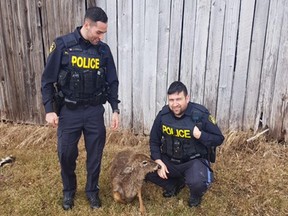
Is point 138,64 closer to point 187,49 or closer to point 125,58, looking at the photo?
point 125,58

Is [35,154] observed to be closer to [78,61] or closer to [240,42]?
[78,61]

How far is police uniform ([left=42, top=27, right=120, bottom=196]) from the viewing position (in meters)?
3.35

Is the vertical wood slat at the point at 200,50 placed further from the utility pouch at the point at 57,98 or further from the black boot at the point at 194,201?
the utility pouch at the point at 57,98

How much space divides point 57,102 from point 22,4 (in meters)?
2.37

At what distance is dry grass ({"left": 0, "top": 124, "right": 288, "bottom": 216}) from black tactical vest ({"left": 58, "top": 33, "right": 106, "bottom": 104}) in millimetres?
1311

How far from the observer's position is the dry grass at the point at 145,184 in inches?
150

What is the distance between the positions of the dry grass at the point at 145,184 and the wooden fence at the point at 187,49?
382mm

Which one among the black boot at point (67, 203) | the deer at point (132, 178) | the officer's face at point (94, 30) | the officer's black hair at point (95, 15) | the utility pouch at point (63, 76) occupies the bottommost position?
the black boot at point (67, 203)

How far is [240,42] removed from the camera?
464 centimetres

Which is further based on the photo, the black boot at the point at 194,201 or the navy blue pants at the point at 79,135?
the black boot at the point at 194,201

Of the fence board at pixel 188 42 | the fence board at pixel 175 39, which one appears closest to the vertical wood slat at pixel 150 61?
the fence board at pixel 175 39

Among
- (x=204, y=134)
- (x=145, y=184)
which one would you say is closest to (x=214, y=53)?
(x=204, y=134)

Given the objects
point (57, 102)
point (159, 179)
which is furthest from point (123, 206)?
point (57, 102)

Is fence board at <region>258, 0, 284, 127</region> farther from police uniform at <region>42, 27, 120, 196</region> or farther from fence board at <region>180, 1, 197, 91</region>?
police uniform at <region>42, 27, 120, 196</region>
